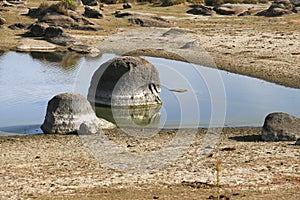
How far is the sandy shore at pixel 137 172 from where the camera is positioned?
17359 millimetres

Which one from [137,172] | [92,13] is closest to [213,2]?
[92,13]

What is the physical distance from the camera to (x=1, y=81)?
37000 mm

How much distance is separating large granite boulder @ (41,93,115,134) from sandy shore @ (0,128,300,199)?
1.32 m

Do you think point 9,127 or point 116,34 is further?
point 116,34

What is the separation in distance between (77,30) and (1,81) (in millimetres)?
22857

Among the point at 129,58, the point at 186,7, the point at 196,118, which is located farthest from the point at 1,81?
the point at 186,7

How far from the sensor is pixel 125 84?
30.9 meters

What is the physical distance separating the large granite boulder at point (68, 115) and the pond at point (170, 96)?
978mm

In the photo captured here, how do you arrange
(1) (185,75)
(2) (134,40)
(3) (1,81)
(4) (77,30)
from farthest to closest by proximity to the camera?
(4) (77,30) < (2) (134,40) < (1) (185,75) < (3) (1,81)

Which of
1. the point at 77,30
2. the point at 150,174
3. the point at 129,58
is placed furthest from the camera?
the point at 77,30

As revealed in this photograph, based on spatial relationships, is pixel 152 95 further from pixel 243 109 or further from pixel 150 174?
pixel 150 174

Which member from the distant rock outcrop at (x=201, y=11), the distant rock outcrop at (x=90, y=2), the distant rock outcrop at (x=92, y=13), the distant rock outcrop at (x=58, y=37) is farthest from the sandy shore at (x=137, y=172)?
the distant rock outcrop at (x=90, y=2)

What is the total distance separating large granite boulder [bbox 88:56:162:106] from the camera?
3088 cm

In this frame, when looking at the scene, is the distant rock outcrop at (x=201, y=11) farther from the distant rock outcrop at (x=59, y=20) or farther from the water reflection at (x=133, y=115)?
the water reflection at (x=133, y=115)
